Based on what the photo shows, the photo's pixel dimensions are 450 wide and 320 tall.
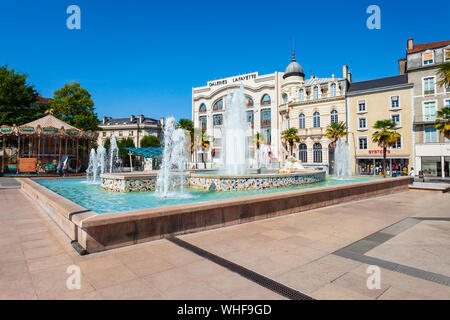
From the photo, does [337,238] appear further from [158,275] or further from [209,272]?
[158,275]

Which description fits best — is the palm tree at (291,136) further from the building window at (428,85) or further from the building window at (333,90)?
the building window at (428,85)

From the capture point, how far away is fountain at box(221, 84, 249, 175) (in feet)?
51.9

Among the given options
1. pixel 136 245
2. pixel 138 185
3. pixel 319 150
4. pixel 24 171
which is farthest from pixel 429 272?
pixel 319 150

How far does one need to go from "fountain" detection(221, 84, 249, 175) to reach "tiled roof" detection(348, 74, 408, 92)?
2608 centimetres

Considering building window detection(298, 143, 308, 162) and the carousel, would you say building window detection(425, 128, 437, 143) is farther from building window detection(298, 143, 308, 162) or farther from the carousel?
the carousel

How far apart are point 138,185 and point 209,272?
8.31 m

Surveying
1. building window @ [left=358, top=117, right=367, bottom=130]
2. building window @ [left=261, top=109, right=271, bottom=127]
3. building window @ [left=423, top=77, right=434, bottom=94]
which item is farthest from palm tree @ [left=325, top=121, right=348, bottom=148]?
building window @ [left=261, top=109, right=271, bottom=127]

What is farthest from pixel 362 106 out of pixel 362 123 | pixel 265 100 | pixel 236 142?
pixel 236 142

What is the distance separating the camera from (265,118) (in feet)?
155

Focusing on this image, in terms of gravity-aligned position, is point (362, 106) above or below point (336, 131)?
above

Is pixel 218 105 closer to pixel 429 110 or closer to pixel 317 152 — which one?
pixel 317 152

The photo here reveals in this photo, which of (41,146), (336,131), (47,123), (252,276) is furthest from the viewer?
(336,131)

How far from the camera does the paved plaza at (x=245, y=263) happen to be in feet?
9.85

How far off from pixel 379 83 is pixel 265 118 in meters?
18.8
